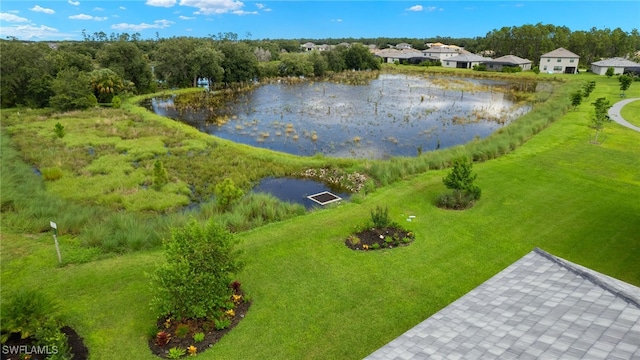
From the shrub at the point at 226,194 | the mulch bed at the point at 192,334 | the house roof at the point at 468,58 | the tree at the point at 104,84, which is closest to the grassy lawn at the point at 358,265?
the mulch bed at the point at 192,334

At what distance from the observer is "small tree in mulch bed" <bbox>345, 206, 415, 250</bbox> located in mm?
13305

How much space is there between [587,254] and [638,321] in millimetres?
7815

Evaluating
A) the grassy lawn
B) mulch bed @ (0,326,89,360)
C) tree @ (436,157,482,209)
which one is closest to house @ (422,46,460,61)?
the grassy lawn

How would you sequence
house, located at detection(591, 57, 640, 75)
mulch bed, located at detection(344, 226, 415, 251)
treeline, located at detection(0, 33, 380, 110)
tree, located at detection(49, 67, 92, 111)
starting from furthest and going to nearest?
house, located at detection(591, 57, 640, 75), treeline, located at detection(0, 33, 380, 110), tree, located at detection(49, 67, 92, 111), mulch bed, located at detection(344, 226, 415, 251)

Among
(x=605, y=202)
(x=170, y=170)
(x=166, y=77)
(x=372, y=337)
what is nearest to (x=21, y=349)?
(x=372, y=337)

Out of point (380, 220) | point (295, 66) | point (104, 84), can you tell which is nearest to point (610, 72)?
point (295, 66)

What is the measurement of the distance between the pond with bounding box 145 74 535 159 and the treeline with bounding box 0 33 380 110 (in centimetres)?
517

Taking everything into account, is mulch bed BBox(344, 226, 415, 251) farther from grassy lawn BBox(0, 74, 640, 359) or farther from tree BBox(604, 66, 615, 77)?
tree BBox(604, 66, 615, 77)

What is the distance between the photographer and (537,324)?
6.34 meters

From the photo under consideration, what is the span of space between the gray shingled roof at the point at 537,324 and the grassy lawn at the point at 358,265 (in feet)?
8.92

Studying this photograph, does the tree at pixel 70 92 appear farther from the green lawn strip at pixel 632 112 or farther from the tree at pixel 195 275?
the green lawn strip at pixel 632 112

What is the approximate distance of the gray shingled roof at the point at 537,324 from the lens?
5.69 metres

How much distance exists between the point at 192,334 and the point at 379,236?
23.8ft

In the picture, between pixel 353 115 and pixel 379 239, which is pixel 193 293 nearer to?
pixel 379 239
